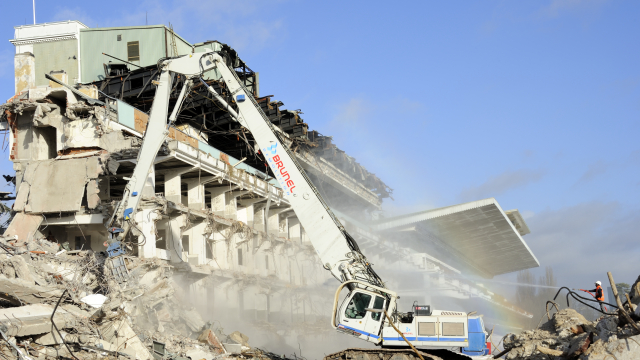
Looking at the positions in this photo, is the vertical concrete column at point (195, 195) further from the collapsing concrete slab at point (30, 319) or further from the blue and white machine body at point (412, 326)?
the blue and white machine body at point (412, 326)

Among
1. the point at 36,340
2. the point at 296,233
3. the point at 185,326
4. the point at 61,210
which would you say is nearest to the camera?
the point at 36,340

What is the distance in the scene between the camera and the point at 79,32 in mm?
37469

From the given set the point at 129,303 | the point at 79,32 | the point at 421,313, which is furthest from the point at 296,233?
the point at 421,313

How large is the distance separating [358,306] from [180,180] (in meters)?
17.1

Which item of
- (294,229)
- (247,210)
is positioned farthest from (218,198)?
(294,229)

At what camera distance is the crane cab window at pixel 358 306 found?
15.3 m

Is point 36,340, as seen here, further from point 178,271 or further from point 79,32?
point 79,32

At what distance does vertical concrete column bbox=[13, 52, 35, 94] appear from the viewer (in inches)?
1335

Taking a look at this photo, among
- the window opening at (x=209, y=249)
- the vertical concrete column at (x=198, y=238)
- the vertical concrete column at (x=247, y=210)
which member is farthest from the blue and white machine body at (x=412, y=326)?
the vertical concrete column at (x=247, y=210)

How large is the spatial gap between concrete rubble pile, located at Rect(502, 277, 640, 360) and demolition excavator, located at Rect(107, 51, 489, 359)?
1646 millimetres

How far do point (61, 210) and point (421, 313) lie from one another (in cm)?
1774

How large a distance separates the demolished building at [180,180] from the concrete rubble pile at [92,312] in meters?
2.03

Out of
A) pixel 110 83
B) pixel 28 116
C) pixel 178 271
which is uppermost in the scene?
pixel 110 83

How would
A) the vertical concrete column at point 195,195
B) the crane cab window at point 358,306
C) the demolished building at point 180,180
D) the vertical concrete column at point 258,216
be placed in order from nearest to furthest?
the crane cab window at point 358,306, the demolished building at point 180,180, the vertical concrete column at point 195,195, the vertical concrete column at point 258,216
